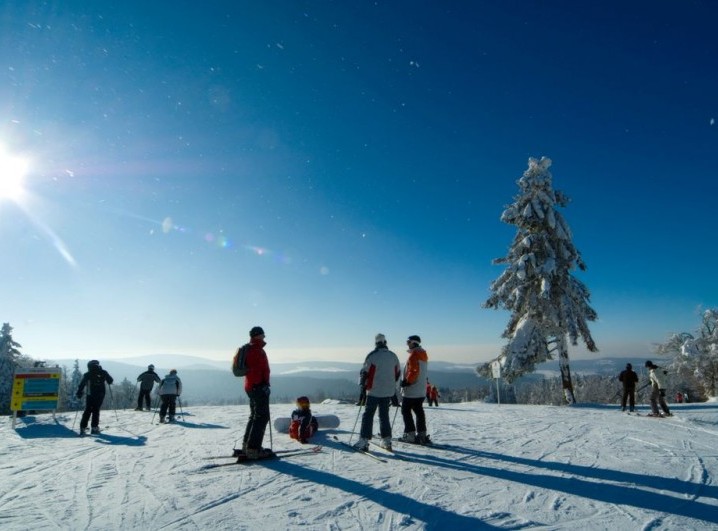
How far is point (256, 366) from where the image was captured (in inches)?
279

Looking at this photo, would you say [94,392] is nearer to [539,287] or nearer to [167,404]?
[167,404]

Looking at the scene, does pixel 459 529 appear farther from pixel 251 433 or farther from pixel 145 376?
pixel 145 376

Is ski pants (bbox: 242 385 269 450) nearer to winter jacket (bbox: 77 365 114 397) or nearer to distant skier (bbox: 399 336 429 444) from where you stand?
distant skier (bbox: 399 336 429 444)

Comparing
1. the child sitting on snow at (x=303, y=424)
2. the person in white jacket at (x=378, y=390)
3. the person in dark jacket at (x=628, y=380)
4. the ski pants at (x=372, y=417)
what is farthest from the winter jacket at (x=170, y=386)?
the person in dark jacket at (x=628, y=380)

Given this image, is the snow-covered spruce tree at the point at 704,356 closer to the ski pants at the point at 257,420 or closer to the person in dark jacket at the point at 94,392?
the ski pants at the point at 257,420

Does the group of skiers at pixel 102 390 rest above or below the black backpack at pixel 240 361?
below

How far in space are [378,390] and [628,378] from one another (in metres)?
13.2

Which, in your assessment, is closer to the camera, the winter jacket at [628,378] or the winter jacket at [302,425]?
the winter jacket at [302,425]

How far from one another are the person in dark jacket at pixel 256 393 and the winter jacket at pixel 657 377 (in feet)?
43.7

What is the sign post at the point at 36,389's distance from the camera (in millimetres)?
12273

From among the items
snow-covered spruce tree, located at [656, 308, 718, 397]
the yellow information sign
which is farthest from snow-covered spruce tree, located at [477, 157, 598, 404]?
snow-covered spruce tree, located at [656, 308, 718, 397]

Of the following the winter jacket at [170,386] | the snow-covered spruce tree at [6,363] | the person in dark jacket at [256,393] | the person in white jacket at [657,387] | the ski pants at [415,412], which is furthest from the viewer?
the snow-covered spruce tree at [6,363]

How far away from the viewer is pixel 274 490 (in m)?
5.20

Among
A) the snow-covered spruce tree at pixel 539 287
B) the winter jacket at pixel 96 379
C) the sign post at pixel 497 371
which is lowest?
the sign post at pixel 497 371
